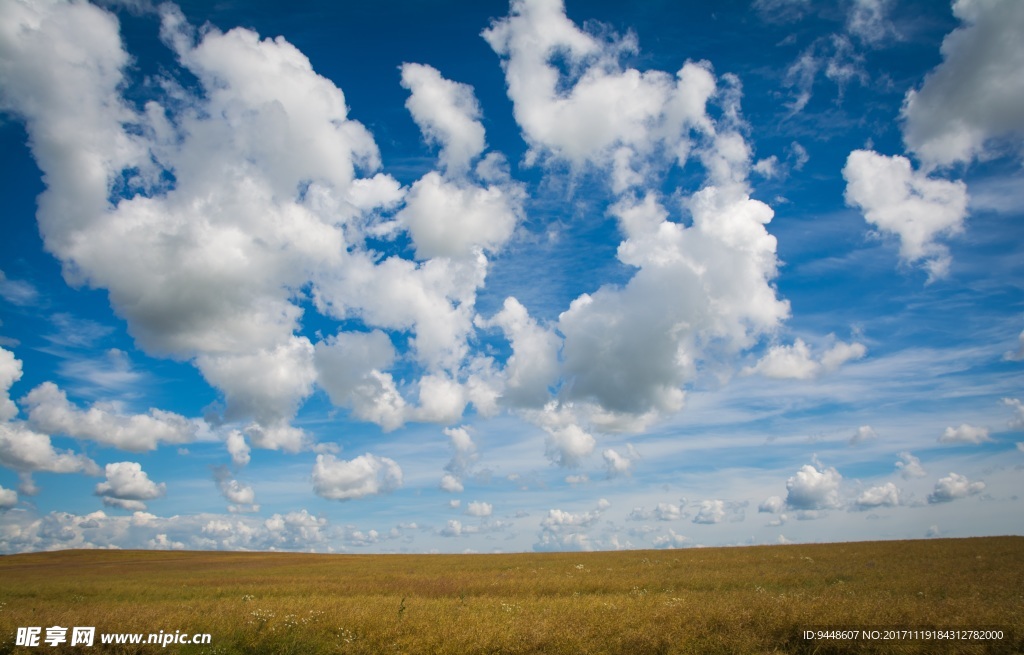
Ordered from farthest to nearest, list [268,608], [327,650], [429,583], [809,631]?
[429,583] → [268,608] → [327,650] → [809,631]

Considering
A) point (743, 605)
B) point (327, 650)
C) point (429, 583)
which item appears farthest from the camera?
point (429, 583)

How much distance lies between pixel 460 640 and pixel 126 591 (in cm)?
3106

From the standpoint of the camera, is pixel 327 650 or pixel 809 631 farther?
pixel 327 650

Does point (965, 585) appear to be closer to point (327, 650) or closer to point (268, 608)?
point (327, 650)

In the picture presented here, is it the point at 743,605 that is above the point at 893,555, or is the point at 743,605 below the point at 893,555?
above

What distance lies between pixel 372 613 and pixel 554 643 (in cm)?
693

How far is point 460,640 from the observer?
1415cm

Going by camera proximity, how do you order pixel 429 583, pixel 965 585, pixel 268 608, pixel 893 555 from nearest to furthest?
pixel 268 608 < pixel 965 585 < pixel 429 583 < pixel 893 555

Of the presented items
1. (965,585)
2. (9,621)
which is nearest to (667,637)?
(965,585)

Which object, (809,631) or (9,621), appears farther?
(9,621)

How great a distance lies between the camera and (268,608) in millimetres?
18781

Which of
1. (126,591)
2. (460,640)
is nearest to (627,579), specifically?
(460,640)

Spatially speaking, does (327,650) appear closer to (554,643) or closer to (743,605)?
(554,643)

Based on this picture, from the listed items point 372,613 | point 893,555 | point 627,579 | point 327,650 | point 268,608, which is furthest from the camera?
point 893,555
